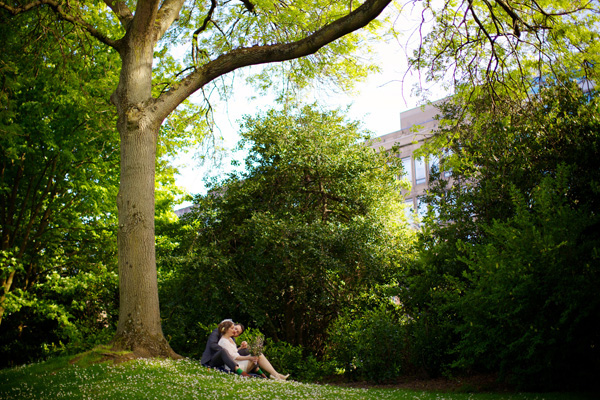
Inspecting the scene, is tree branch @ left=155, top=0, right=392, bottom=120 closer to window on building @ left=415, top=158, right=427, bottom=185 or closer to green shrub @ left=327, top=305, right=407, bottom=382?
green shrub @ left=327, top=305, right=407, bottom=382

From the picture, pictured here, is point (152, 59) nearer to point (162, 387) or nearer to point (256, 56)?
point (256, 56)

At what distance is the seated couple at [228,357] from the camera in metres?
8.87

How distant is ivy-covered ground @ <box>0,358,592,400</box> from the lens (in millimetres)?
6461

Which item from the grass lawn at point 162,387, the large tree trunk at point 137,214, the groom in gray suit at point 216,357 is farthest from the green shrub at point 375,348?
the large tree trunk at point 137,214

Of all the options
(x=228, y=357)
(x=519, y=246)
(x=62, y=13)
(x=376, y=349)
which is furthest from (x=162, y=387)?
(x=62, y=13)

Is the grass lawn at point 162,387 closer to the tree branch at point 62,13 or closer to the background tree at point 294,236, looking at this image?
the background tree at point 294,236

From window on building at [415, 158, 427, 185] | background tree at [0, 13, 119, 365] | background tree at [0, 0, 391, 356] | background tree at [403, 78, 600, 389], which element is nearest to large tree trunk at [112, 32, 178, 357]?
background tree at [0, 0, 391, 356]

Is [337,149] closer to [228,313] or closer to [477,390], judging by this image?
[228,313]

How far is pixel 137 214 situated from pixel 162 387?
372 cm

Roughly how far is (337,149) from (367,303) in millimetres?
4655

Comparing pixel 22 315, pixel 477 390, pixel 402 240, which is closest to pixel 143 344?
pixel 477 390

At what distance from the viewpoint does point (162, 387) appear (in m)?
6.74

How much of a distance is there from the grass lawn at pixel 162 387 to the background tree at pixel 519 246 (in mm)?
706

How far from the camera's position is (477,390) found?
7.96 m
